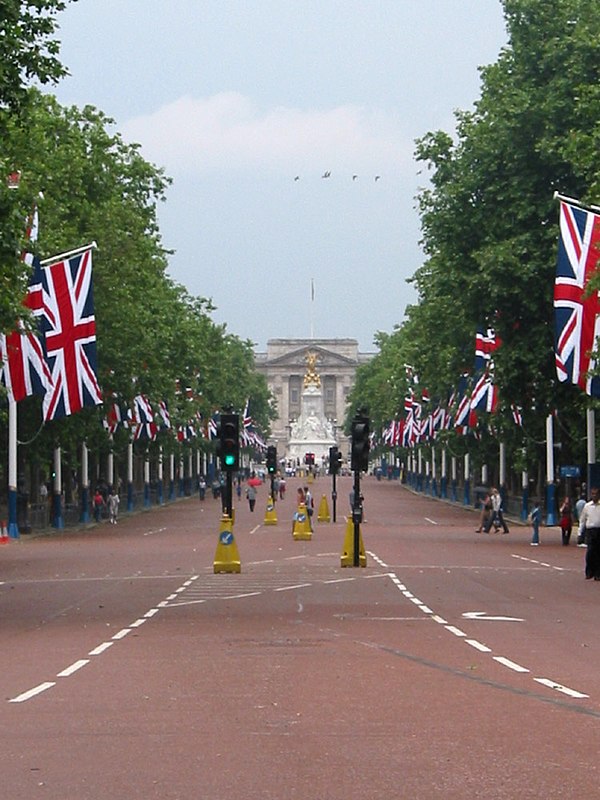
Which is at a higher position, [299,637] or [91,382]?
[91,382]

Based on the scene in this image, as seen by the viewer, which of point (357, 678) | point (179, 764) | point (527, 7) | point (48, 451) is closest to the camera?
point (179, 764)

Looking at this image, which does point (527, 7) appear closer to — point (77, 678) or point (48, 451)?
point (48, 451)

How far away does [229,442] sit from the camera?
37438 mm

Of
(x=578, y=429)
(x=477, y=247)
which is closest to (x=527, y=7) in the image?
(x=477, y=247)

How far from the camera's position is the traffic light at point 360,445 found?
39.2 meters

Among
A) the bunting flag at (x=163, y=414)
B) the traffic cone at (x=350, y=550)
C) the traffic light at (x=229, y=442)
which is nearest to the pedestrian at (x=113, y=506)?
the bunting flag at (x=163, y=414)

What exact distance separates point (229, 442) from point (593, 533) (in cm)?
788

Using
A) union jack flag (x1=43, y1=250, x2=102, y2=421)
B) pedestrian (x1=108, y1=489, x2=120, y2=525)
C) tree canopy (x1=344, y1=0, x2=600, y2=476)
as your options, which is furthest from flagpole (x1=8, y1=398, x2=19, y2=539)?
pedestrian (x1=108, y1=489, x2=120, y2=525)

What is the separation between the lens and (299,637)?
72.6 feet

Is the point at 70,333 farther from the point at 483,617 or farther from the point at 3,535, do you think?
the point at 483,617

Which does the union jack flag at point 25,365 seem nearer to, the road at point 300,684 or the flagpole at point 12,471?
the road at point 300,684

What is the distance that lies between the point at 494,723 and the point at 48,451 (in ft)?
179

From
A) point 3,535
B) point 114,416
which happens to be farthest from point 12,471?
point 114,416

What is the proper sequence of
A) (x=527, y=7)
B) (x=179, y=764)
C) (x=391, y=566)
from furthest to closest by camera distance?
(x=527, y=7)
(x=391, y=566)
(x=179, y=764)
